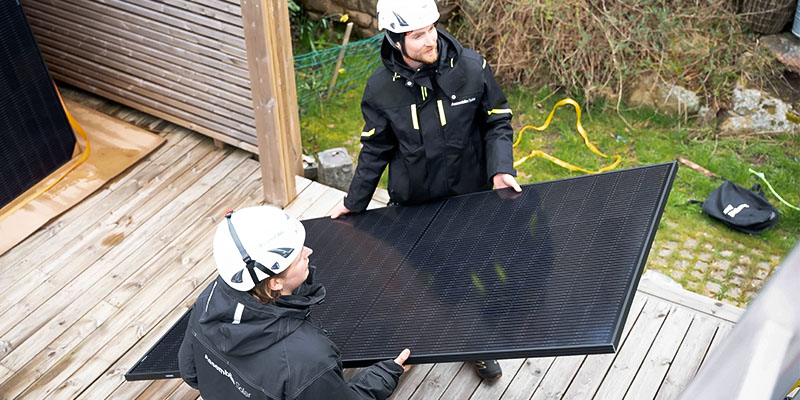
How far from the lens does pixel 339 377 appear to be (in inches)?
96.7

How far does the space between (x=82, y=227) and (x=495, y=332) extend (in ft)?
11.4

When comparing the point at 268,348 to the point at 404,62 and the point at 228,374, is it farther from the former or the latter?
the point at 404,62

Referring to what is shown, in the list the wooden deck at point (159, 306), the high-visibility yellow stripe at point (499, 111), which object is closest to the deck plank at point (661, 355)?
the wooden deck at point (159, 306)

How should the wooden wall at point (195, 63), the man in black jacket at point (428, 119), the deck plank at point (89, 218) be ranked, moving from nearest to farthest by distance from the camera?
the man in black jacket at point (428, 119) → the wooden wall at point (195, 63) → the deck plank at point (89, 218)

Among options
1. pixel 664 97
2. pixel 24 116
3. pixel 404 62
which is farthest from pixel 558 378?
pixel 24 116

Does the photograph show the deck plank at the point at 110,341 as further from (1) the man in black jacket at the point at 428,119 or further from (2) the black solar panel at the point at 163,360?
(1) the man in black jacket at the point at 428,119

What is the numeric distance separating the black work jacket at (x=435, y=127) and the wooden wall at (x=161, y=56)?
1854mm

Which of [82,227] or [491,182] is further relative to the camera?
[82,227]

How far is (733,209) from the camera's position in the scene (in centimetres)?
535

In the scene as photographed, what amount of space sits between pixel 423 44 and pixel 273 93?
1.66 m

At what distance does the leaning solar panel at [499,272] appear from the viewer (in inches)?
98.7

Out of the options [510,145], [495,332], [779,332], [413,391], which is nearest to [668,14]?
[510,145]

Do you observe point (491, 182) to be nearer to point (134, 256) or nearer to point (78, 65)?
point (134, 256)

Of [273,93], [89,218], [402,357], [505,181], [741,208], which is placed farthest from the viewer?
[741,208]
